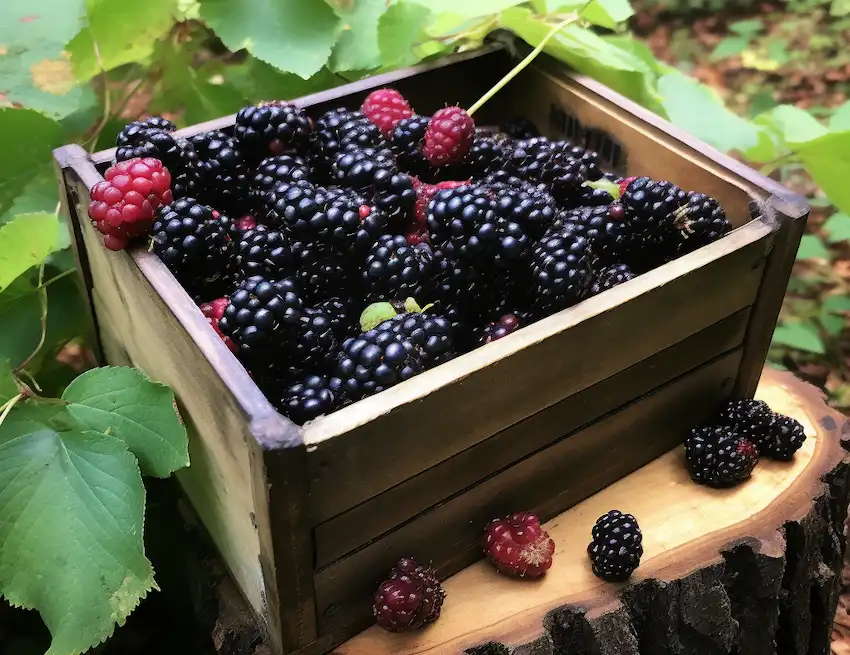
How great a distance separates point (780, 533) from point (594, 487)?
0.72 ft

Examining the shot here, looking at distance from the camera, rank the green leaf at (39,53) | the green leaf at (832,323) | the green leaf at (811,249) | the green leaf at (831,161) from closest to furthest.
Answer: the green leaf at (831,161)
the green leaf at (39,53)
the green leaf at (811,249)
the green leaf at (832,323)

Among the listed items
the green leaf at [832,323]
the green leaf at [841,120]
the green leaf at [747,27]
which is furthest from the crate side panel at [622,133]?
the green leaf at [747,27]

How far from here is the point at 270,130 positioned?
1.07 m

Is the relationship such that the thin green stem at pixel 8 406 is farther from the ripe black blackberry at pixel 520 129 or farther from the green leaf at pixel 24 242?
the ripe black blackberry at pixel 520 129

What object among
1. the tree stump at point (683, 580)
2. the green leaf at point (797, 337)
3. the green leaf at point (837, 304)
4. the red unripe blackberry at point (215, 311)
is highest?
the red unripe blackberry at point (215, 311)

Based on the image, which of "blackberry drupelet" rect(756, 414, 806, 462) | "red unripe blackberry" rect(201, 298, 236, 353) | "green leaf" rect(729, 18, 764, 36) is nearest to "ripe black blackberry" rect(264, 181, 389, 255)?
"red unripe blackberry" rect(201, 298, 236, 353)

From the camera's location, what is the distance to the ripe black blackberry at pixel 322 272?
3.06 ft

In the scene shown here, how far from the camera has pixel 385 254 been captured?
91cm

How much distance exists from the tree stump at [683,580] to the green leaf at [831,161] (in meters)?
0.32

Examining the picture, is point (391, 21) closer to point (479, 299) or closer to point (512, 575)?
point (479, 299)

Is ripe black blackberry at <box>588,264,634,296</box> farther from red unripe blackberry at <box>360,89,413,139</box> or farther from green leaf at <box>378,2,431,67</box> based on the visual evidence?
green leaf at <box>378,2,431,67</box>

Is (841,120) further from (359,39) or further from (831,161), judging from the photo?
(359,39)

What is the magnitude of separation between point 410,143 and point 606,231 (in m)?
0.29

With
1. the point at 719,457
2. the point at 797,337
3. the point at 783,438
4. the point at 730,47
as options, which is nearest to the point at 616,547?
the point at 719,457
